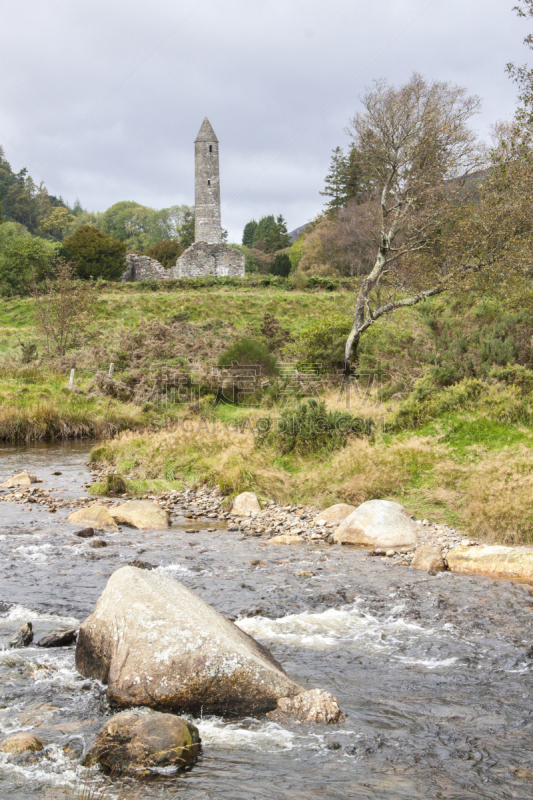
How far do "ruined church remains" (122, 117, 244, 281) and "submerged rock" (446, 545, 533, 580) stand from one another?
147 ft

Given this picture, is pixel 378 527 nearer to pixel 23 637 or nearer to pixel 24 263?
pixel 23 637

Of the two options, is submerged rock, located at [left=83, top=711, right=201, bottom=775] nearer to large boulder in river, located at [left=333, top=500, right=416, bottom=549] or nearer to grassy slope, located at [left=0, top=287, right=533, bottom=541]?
large boulder in river, located at [left=333, top=500, right=416, bottom=549]

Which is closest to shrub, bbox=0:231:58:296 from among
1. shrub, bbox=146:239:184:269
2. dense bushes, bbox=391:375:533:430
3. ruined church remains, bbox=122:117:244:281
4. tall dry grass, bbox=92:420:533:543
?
ruined church remains, bbox=122:117:244:281

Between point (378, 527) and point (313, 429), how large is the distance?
4.29m

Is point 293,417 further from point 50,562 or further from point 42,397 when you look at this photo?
point 42,397

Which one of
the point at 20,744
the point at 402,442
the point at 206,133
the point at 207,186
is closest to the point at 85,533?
the point at 20,744

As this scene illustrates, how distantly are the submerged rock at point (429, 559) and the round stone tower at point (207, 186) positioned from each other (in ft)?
168

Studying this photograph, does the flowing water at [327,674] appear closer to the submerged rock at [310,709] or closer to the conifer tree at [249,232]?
the submerged rock at [310,709]

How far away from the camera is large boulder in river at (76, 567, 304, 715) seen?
488cm

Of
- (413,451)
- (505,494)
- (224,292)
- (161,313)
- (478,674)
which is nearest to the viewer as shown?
(478,674)

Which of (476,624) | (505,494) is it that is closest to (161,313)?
(505,494)

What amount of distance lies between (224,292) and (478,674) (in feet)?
132

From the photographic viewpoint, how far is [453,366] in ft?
54.0

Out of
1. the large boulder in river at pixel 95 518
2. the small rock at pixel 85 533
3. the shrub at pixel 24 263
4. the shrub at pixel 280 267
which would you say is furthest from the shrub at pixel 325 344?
the shrub at pixel 280 267
